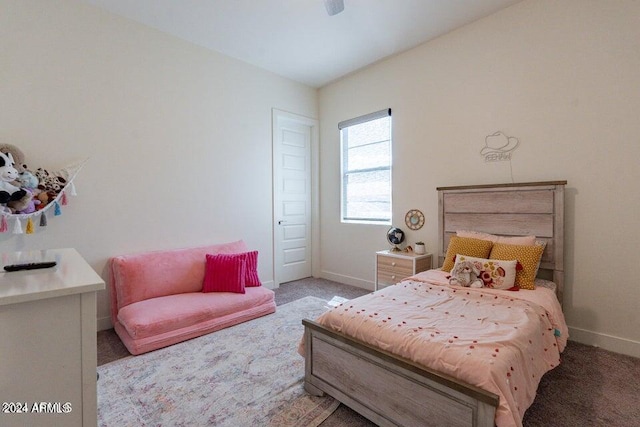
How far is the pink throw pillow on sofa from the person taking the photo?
311 cm

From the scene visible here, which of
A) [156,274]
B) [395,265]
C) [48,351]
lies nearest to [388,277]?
[395,265]

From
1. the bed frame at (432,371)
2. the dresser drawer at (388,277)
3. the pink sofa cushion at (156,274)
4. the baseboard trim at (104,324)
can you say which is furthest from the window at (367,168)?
the baseboard trim at (104,324)

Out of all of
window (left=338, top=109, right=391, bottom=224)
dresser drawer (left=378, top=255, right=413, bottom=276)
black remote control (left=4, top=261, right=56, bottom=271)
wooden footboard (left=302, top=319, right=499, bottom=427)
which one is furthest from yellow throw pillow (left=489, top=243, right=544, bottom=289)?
black remote control (left=4, top=261, right=56, bottom=271)

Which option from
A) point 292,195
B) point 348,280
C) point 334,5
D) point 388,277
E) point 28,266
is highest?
point 334,5

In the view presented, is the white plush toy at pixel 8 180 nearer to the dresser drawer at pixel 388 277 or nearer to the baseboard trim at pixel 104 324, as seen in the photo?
the baseboard trim at pixel 104 324

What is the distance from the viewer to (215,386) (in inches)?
76.5

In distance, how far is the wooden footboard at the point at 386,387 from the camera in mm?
1217

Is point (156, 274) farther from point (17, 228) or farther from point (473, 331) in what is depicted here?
point (473, 331)

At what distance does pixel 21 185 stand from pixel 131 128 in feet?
3.32

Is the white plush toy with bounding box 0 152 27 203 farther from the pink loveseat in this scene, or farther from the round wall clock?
the round wall clock

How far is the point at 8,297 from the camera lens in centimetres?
86

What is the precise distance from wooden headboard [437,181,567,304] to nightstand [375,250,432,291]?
20 centimetres

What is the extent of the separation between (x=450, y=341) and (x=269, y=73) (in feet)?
12.7

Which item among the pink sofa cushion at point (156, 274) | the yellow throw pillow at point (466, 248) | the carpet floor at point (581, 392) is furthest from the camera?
the pink sofa cushion at point (156, 274)
